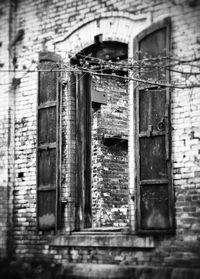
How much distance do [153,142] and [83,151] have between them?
142cm

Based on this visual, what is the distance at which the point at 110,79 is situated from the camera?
9117 mm

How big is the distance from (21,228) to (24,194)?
52 centimetres

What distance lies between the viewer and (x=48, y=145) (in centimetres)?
840

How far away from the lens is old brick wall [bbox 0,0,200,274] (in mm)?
6898

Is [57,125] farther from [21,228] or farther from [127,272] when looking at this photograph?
[127,272]

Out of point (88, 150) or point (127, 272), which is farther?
point (88, 150)

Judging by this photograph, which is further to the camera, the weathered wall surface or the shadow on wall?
the weathered wall surface

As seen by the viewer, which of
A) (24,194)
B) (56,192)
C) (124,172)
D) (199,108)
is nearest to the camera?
(199,108)

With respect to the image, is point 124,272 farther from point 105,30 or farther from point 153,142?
point 105,30

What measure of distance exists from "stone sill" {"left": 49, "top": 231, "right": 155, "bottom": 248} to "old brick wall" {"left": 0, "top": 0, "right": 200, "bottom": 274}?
70 mm

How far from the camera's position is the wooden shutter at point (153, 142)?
279 inches

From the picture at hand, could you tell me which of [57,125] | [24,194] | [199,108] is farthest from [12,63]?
[199,108]

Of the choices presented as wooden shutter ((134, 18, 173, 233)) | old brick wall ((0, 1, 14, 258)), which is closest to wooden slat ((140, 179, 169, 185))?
wooden shutter ((134, 18, 173, 233))

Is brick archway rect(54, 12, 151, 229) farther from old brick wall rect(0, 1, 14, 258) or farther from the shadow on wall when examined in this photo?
old brick wall rect(0, 1, 14, 258)
